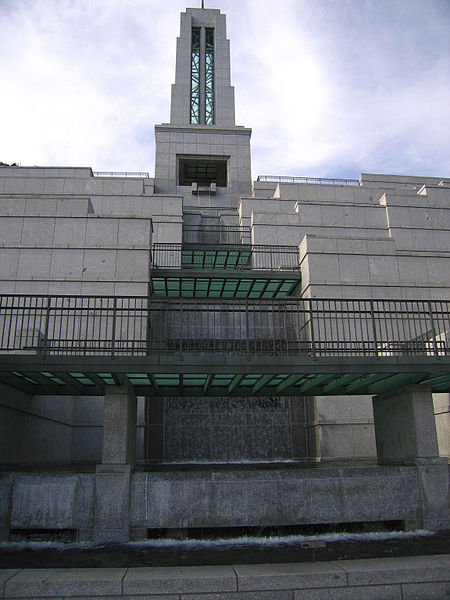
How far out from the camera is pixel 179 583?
291 inches

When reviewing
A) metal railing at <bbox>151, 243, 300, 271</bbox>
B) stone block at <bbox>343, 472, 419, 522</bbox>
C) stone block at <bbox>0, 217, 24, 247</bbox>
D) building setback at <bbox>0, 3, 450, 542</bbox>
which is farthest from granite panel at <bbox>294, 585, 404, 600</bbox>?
metal railing at <bbox>151, 243, 300, 271</bbox>

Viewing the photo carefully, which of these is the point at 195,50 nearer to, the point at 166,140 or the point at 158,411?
the point at 166,140

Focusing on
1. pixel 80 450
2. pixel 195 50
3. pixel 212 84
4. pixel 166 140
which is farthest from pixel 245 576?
pixel 195 50

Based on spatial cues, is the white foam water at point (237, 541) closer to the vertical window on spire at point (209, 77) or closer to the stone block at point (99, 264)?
the stone block at point (99, 264)

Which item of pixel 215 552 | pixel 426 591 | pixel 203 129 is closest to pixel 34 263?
pixel 215 552

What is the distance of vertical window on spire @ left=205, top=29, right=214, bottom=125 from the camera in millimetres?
42656

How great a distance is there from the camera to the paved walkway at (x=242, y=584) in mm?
7246

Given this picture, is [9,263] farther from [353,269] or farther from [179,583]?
[179,583]

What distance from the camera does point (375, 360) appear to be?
1171 centimetres

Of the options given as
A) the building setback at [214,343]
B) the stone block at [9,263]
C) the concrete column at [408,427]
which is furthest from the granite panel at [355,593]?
the stone block at [9,263]

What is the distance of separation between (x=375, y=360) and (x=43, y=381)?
8.43 m

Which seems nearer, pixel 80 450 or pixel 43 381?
pixel 43 381

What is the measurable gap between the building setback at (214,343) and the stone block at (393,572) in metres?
3.77

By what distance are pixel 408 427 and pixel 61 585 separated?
9072 mm
